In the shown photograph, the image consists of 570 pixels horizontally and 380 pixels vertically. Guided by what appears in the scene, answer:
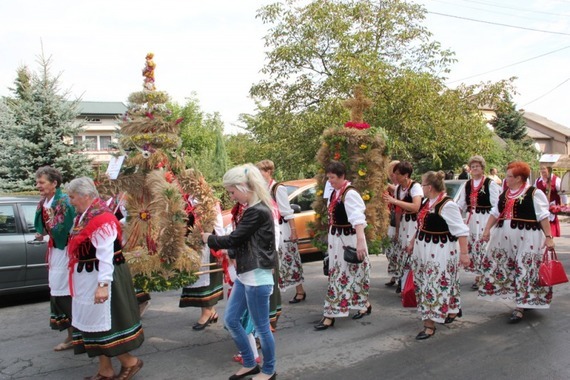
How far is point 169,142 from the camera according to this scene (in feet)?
17.2

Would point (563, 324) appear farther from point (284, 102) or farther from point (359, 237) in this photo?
point (284, 102)

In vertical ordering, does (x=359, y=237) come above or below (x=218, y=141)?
below

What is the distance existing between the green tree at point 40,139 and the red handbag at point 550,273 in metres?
13.3

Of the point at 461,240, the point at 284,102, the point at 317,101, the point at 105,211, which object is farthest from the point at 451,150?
the point at 105,211

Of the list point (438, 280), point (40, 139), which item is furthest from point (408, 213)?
point (40, 139)

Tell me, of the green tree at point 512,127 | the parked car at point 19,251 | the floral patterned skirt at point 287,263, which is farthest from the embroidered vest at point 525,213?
the green tree at point 512,127

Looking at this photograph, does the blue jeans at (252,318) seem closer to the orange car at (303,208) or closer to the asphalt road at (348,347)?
the asphalt road at (348,347)

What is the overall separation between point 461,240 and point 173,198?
2.98m

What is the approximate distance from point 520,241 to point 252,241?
3575 millimetres

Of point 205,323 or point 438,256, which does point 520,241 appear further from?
point 205,323

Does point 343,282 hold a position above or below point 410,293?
above

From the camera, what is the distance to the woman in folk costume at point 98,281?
3.99 meters

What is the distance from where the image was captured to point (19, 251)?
6.80 meters

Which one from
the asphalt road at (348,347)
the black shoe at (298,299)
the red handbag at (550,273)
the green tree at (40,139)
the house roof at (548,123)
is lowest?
the asphalt road at (348,347)
